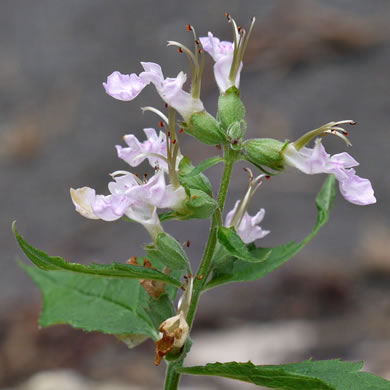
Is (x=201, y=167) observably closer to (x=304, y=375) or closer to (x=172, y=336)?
(x=172, y=336)

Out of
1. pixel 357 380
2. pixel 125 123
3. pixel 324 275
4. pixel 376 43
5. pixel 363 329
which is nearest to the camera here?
pixel 357 380

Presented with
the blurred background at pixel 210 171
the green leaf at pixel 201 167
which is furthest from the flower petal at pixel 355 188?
the blurred background at pixel 210 171

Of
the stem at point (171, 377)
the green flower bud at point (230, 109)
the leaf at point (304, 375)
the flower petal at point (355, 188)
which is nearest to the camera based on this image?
the leaf at point (304, 375)

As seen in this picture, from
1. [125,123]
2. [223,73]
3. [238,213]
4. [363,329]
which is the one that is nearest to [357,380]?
[238,213]

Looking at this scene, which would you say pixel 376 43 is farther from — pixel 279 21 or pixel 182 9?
pixel 182 9

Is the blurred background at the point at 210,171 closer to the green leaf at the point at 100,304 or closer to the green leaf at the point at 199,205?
the green leaf at the point at 100,304

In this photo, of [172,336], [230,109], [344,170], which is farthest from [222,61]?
[172,336]
